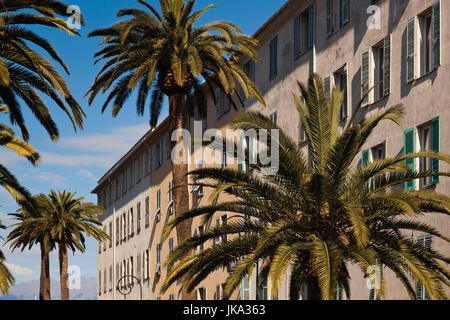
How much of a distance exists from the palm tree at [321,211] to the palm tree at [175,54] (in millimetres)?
9776

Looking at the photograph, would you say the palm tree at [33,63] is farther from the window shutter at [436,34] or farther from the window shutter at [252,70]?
the window shutter at [252,70]

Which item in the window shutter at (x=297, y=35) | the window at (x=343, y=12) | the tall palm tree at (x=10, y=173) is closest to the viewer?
the tall palm tree at (x=10, y=173)

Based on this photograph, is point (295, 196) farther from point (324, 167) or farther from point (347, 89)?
point (347, 89)

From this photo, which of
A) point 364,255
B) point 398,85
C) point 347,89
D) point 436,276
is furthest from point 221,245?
point 347,89

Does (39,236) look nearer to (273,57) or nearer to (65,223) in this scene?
(65,223)

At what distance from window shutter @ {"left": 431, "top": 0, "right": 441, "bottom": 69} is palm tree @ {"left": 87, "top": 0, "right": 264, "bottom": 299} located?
27.6 feet

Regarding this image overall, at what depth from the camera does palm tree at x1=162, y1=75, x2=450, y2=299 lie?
20.7 metres

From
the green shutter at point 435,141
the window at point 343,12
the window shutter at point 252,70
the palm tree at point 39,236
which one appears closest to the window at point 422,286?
the green shutter at point 435,141

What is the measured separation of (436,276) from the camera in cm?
2031

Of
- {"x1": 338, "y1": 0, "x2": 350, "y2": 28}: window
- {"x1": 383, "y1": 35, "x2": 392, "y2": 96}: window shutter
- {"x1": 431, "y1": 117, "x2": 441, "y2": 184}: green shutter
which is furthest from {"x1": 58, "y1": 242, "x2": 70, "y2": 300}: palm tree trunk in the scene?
{"x1": 431, "y1": 117, "x2": 441, "y2": 184}: green shutter

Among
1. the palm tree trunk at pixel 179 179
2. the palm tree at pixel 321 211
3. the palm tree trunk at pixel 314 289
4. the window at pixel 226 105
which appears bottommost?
the palm tree trunk at pixel 314 289

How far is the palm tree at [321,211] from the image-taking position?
20.7 meters


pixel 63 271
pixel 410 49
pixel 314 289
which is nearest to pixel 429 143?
pixel 410 49

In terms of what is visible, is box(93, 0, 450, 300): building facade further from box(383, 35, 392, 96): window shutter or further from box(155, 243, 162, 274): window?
box(155, 243, 162, 274): window
